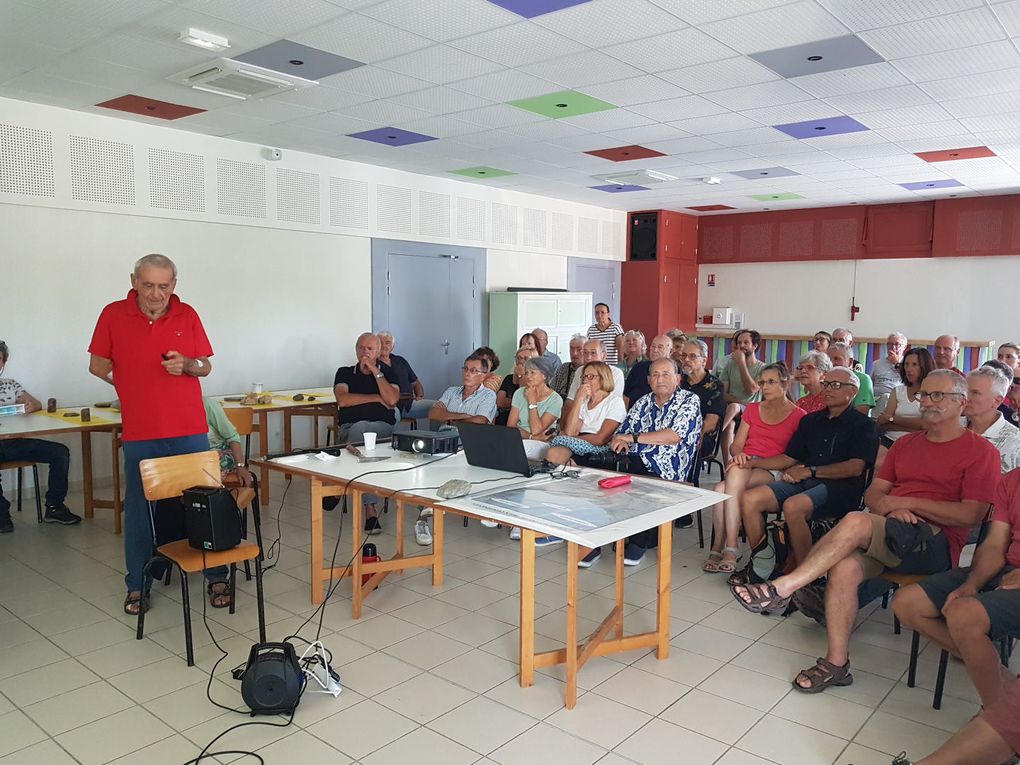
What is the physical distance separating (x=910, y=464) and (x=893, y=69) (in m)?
2.48

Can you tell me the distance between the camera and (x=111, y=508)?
5.18 meters

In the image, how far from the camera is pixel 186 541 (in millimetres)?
Result: 3346

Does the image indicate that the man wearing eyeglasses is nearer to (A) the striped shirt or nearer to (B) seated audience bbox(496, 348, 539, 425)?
(B) seated audience bbox(496, 348, 539, 425)

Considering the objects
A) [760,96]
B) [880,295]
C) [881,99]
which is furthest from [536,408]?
[880,295]

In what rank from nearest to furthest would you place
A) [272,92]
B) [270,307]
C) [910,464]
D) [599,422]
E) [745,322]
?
1. [910,464]
2. [599,422]
3. [272,92]
4. [270,307]
5. [745,322]

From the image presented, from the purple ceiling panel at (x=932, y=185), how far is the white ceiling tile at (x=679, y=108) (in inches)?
162

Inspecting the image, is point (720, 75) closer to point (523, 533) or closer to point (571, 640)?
point (523, 533)

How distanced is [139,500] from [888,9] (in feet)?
13.5

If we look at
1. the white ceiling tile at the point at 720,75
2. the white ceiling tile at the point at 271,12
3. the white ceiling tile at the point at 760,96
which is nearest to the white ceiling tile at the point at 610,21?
the white ceiling tile at the point at 720,75

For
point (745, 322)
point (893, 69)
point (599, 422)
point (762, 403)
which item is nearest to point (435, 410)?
point (599, 422)

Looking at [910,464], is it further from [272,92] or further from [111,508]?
[111,508]

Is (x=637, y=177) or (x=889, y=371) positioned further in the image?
(x=637, y=177)

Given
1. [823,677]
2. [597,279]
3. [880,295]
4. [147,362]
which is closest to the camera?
[823,677]

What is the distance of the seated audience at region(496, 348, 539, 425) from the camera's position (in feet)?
19.1
